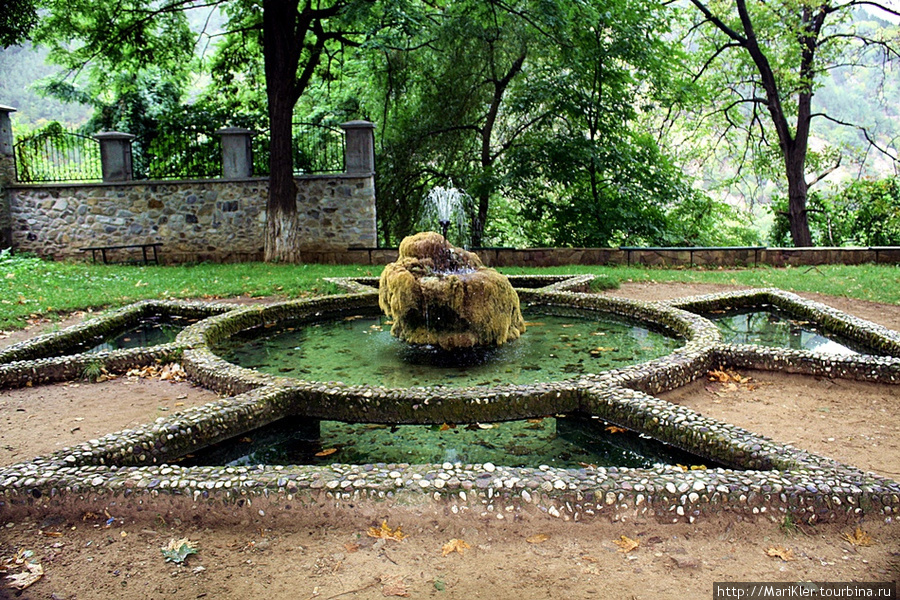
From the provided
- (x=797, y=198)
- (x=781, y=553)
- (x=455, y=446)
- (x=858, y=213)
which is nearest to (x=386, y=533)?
(x=455, y=446)

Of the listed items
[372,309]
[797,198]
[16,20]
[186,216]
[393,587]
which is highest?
[16,20]

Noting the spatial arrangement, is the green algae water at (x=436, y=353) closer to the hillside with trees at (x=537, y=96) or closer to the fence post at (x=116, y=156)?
the hillside with trees at (x=537, y=96)

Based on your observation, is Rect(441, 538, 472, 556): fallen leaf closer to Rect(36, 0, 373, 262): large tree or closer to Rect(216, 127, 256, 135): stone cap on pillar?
Rect(36, 0, 373, 262): large tree

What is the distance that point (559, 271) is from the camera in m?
11.2

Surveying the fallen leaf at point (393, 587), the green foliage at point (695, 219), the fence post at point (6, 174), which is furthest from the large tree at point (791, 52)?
the fallen leaf at point (393, 587)

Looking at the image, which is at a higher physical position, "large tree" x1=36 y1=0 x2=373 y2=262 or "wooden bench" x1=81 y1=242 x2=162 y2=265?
"large tree" x1=36 y1=0 x2=373 y2=262

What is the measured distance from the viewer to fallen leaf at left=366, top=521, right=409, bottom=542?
10.1ft

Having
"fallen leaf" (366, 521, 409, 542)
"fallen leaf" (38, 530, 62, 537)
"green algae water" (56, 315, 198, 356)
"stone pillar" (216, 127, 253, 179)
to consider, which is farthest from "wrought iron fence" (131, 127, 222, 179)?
"fallen leaf" (366, 521, 409, 542)

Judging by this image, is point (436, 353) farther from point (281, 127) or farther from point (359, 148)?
point (359, 148)

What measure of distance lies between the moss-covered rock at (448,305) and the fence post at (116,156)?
9.87 m

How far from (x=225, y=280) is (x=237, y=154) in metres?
4.31

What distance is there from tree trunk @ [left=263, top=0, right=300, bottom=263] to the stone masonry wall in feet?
2.80

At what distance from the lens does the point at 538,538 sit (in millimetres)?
3061

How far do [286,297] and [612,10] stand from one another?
965 centimetres
